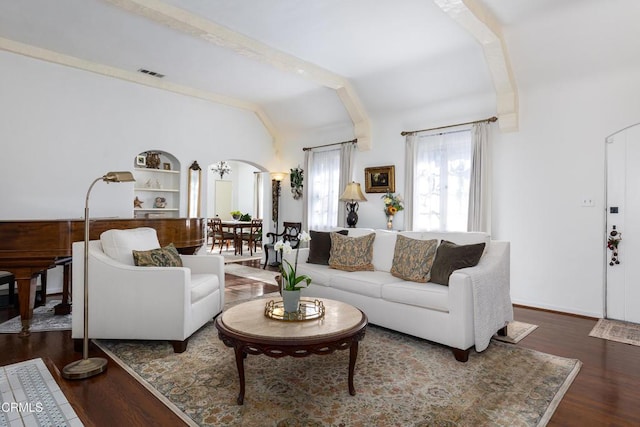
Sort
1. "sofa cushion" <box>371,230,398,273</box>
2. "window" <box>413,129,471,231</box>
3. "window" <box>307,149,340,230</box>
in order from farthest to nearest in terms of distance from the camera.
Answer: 1. "window" <box>307,149,340,230</box>
2. "window" <box>413,129,471,231</box>
3. "sofa cushion" <box>371,230,398,273</box>

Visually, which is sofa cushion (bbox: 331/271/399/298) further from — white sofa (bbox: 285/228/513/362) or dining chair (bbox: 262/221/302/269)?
dining chair (bbox: 262/221/302/269)

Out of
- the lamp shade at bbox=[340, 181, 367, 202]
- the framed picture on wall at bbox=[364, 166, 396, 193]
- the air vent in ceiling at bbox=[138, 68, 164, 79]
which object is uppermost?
the air vent in ceiling at bbox=[138, 68, 164, 79]

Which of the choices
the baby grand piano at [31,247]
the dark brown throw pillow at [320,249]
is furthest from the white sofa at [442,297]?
the baby grand piano at [31,247]

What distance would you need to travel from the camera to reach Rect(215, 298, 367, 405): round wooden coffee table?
2223 mm

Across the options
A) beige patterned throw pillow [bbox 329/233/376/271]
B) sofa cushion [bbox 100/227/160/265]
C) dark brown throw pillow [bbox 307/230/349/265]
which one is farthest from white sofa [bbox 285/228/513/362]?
sofa cushion [bbox 100/227/160/265]

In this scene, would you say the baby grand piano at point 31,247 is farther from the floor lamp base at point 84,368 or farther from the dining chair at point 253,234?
the dining chair at point 253,234

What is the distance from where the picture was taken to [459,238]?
3.69 m

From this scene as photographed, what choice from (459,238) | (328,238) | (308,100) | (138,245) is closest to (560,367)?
(459,238)

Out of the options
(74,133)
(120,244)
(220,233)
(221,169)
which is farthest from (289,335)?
(221,169)

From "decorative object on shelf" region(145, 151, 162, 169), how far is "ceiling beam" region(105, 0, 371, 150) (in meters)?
2.77

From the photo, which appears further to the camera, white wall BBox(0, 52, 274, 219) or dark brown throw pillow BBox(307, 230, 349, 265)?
white wall BBox(0, 52, 274, 219)

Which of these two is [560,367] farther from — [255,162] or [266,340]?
[255,162]

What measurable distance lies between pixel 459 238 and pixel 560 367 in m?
1.35

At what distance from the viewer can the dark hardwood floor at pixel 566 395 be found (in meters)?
2.10
